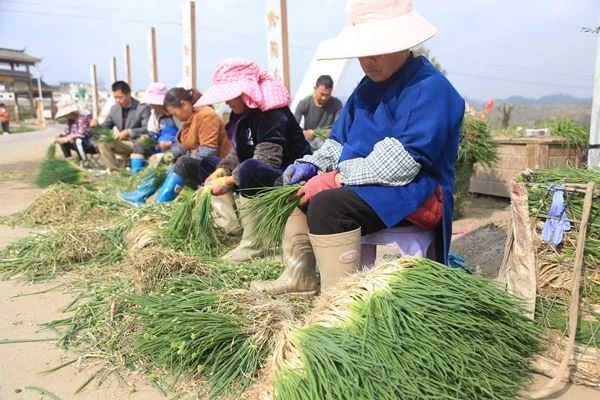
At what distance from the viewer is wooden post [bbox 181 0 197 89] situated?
7523mm

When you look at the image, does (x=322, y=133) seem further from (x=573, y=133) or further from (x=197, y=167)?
(x=573, y=133)

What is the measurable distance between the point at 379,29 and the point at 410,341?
1223 millimetres

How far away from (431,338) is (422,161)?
729 mm

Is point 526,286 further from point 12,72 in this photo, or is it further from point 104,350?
point 12,72

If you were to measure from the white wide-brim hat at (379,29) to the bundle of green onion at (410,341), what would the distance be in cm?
84

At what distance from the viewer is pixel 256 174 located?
289cm

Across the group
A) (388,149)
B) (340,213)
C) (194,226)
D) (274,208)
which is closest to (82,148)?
(194,226)

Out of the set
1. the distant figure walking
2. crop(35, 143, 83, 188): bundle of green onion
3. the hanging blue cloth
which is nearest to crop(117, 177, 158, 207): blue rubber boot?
crop(35, 143, 83, 188): bundle of green onion

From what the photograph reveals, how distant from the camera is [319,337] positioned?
59.2 inches

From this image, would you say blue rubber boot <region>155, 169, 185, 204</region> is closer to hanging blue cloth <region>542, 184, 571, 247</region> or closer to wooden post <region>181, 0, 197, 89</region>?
hanging blue cloth <region>542, 184, 571, 247</region>

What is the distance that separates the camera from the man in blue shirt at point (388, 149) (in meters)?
1.90

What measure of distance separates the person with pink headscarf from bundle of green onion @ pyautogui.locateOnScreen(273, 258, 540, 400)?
1309mm

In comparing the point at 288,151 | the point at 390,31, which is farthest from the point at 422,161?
the point at 288,151

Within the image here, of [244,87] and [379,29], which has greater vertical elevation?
[379,29]
